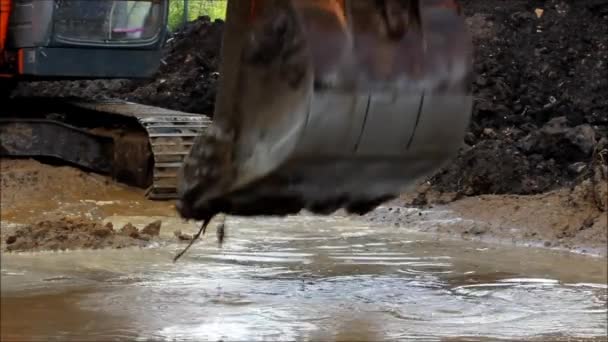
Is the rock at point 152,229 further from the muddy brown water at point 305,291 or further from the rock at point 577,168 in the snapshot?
the rock at point 577,168

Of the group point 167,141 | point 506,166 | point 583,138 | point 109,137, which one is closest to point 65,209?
point 167,141

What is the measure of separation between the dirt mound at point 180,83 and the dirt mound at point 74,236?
6.59m

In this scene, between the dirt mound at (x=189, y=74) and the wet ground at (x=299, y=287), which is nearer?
the wet ground at (x=299, y=287)

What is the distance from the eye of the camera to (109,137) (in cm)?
1050

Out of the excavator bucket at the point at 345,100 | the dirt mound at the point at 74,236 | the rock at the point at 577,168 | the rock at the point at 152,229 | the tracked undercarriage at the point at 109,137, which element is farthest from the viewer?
the rock at the point at 577,168

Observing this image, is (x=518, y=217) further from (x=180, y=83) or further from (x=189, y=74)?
(x=189, y=74)

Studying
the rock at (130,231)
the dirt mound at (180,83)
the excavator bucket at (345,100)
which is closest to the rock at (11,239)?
the rock at (130,231)

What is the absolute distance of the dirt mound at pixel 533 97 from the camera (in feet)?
32.6

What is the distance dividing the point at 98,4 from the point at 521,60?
5844mm

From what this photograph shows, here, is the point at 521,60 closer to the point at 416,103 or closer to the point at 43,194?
the point at 43,194

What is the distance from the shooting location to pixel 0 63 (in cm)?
1020

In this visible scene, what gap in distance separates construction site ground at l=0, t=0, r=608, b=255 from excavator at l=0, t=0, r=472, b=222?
500cm

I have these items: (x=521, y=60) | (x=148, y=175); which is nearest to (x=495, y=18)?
(x=521, y=60)

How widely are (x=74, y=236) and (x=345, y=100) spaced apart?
5.53 m
